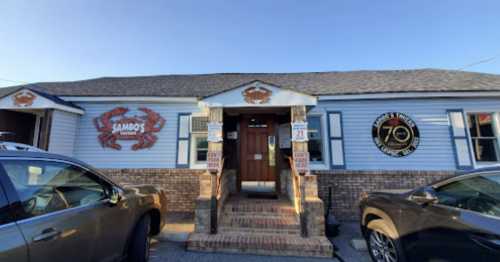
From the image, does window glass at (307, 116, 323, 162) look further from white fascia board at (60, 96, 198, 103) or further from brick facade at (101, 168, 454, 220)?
white fascia board at (60, 96, 198, 103)

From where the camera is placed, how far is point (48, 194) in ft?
6.56

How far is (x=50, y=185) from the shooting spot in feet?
6.76

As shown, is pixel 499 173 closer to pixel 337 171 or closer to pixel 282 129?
pixel 337 171

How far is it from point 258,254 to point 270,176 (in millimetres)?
2712

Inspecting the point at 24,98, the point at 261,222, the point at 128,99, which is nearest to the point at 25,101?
the point at 24,98

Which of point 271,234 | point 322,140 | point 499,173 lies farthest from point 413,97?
point 271,234

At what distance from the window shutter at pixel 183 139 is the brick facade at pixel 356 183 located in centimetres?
428

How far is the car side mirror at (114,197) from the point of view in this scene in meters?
2.52

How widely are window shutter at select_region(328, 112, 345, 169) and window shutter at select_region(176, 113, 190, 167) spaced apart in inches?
180

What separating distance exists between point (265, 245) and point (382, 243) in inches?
77.9

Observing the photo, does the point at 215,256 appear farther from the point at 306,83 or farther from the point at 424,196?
the point at 306,83

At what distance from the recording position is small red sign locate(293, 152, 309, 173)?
4.45 meters

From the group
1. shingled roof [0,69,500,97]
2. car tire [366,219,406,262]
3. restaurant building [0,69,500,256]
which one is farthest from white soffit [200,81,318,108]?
car tire [366,219,406,262]

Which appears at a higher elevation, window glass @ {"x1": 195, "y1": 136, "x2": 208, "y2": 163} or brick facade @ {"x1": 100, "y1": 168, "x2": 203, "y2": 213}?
window glass @ {"x1": 195, "y1": 136, "x2": 208, "y2": 163}
